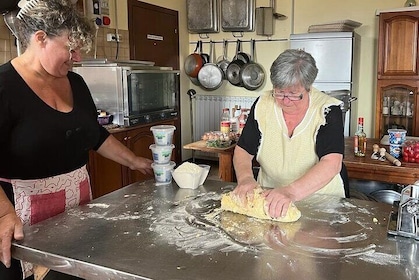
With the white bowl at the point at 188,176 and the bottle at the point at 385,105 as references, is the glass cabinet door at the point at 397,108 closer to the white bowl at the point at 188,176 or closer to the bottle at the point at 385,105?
the bottle at the point at 385,105

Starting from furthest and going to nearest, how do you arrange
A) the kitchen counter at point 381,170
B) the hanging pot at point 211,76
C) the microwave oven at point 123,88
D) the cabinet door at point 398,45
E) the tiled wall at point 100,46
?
the hanging pot at point 211,76, the cabinet door at point 398,45, the microwave oven at point 123,88, the tiled wall at point 100,46, the kitchen counter at point 381,170

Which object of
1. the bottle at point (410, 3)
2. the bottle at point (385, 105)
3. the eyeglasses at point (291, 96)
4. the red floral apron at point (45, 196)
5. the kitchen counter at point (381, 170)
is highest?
the bottle at point (410, 3)

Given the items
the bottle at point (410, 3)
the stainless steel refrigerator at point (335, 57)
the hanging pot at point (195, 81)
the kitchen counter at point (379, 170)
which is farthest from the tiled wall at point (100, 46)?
the bottle at point (410, 3)

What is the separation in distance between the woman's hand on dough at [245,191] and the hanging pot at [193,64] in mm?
3900

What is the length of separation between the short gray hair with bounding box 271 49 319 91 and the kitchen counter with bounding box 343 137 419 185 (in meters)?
1.12

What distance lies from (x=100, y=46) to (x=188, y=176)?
9.11ft

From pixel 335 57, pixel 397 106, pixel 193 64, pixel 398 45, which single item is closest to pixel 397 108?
pixel 397 106

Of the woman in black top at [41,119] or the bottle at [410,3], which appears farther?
the bottle at [410,3]

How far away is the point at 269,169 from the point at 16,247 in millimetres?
1024

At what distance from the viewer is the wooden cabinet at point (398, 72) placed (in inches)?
156

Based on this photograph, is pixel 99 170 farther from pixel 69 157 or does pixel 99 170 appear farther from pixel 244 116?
pixel 69 157

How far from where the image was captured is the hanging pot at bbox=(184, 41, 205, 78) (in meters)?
5.33

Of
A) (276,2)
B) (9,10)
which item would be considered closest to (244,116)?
(9,10)

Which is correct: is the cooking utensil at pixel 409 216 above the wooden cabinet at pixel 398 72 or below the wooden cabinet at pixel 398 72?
below
